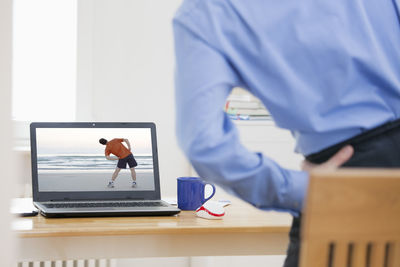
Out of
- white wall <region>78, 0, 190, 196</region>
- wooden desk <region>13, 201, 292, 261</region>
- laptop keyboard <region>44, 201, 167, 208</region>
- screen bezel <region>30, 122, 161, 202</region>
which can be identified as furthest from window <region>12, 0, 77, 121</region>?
wooden desk <region>13, 201, 292, 261</region>

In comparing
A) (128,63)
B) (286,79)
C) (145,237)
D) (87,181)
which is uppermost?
(128,63)

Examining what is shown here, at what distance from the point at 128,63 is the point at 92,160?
136cm

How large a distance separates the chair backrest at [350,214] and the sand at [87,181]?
1191mm

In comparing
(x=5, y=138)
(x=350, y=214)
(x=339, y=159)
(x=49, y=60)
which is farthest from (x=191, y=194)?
(x=49, y=60)

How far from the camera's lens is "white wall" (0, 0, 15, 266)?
1.34ft

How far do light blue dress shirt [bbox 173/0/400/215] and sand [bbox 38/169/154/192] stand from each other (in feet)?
3.08

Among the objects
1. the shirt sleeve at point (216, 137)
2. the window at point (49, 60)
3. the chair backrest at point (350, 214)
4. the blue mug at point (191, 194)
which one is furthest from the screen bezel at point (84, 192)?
the window at point (49, 60)

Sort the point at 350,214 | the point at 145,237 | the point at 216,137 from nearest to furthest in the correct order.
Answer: the point at 350,214 → the point at 216,137 → the point at 145,237

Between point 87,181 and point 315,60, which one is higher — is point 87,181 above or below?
below

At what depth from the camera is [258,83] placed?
2.95 feet

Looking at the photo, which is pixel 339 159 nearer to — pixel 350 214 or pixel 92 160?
pixel 350 214

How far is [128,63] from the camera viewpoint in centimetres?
311

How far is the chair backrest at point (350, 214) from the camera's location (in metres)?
0.61

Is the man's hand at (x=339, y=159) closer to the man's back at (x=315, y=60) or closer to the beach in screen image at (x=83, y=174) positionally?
the man's back at (x=315, y=60)
